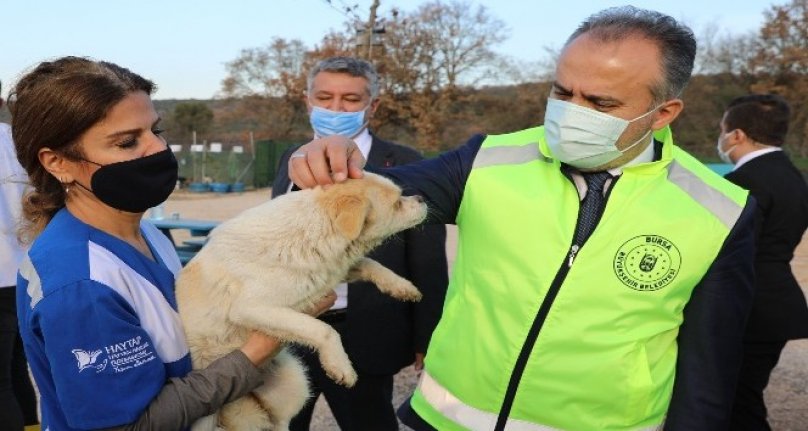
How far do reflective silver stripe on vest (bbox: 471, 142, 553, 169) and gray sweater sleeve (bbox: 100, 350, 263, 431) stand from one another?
1074 mm

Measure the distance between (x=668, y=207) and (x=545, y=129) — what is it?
54cm

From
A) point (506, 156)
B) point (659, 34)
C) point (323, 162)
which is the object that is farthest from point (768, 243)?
point (323, 162)

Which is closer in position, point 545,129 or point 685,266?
point 685,266

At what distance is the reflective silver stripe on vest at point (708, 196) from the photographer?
2287 millimetres

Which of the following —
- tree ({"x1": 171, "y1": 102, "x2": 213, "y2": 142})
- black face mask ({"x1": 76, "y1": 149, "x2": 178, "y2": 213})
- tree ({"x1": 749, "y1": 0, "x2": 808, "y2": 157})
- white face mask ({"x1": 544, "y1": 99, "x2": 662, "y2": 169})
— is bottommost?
tree ({"x1": 171, "y1": 102, "x2": 213, "y2": 142})

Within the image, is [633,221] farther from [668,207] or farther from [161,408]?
[161,408]

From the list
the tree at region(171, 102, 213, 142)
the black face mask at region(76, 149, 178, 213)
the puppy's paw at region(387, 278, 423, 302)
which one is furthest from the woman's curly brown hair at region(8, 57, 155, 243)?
the tree at region(171, 102, 213, 142)

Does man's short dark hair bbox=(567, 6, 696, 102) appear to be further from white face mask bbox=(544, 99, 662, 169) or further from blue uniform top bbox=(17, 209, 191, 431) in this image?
blue uniform top bbox=(17, 209, 191, 431)

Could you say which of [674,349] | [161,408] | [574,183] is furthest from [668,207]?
[161,408]

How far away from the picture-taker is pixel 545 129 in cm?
259

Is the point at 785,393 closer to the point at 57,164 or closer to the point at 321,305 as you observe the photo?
the point at 321,305

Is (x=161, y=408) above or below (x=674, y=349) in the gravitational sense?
below

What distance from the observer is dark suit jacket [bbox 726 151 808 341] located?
5.03 m

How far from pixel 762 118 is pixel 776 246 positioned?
970mm
